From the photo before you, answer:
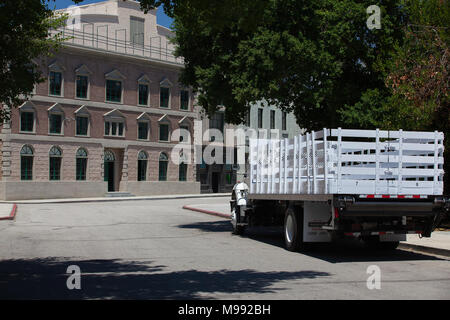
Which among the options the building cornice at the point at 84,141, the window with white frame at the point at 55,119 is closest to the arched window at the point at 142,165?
the building cornice at the point at 84,141

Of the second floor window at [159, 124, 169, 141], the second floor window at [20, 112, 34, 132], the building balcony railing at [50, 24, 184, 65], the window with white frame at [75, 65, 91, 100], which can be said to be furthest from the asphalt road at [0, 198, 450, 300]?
the second floor window at [159, 124, 169, 141]

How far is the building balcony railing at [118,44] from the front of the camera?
1938 inches

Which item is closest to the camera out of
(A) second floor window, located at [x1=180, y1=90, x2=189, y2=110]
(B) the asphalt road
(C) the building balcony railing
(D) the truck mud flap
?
(B) the asphalt road

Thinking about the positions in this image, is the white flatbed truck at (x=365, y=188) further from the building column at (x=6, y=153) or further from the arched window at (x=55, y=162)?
the arched window at (x=55, y=162)

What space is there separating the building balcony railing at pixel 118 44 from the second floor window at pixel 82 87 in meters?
2.51

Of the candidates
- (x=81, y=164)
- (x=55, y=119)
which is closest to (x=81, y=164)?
(x=81, y=164)

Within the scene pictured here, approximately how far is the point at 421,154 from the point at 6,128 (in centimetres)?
3689

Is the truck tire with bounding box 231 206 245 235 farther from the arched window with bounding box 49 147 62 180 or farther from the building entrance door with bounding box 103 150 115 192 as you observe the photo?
the building entrance door with bounding box 103 150 115 192

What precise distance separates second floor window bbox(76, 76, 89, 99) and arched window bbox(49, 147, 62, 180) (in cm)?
468

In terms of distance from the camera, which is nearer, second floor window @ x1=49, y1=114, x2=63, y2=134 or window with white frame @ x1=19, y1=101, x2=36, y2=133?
window with white frame @ x1=19, y1=101, x2=36, y2=133

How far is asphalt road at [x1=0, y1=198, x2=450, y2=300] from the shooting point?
857cm

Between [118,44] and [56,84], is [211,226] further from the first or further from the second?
[118,44]

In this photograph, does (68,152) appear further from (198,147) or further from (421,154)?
(421,154)
